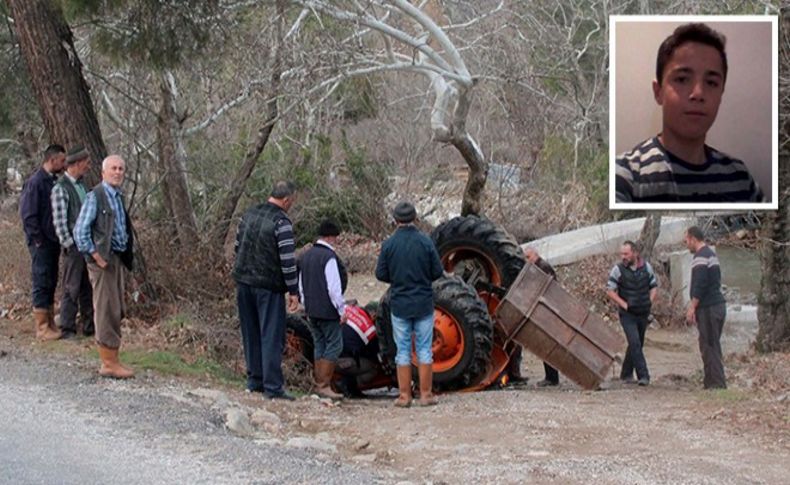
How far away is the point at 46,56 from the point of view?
43.3 feet

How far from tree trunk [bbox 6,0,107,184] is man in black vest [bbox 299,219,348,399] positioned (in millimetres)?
3165

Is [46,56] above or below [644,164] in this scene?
above

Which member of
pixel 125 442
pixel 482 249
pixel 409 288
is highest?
pixel 482 249

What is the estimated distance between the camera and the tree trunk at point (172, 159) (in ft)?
52.6

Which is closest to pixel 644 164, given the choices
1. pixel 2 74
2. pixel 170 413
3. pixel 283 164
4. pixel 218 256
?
pixel 218 256

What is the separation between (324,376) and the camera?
11883mm

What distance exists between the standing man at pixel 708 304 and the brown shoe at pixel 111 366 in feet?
18.9

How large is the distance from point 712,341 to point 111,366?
19.8 feet

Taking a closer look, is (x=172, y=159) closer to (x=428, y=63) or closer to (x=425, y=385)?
(x=428, y=63)

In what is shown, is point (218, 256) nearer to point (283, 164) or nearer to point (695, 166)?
point (695, 166)

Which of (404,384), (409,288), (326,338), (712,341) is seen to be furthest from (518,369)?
(409,288)

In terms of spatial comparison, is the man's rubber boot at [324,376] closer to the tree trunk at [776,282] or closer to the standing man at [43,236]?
the standing man at [43,236]

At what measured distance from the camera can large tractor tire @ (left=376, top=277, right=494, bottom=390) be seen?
40.4ft

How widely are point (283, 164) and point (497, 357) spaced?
12.2 metres
